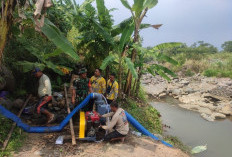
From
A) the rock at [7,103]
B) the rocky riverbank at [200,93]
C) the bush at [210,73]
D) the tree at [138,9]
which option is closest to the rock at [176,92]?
the rocky riverbank at [200,93]

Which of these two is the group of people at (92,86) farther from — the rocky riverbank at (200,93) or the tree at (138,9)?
the rocky riverbank at (200,93)

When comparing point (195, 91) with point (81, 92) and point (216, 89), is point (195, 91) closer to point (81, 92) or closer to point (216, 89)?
point (216, 89)

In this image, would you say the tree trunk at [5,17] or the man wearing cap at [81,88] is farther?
the man wearing cap at [81,88]

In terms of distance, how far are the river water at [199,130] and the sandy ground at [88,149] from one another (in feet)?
9.92

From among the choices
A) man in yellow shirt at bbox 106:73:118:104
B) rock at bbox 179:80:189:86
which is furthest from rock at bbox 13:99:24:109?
rock at bbox 179:80:189:86

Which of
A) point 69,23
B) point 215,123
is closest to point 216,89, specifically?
point 215,123

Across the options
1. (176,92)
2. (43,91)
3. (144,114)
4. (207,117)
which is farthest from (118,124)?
(176,92)

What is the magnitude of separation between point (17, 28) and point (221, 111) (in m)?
11.0

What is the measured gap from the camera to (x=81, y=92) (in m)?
5.71

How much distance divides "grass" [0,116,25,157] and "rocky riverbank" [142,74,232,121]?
29.8ft

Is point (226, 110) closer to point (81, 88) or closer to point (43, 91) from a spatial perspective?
point (81, 88)

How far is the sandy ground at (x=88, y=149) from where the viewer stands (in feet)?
13.6

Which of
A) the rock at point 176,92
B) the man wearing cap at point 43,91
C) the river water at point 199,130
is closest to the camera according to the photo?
the man wearing cap at point 43,91

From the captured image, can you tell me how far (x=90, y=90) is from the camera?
5.59 m
